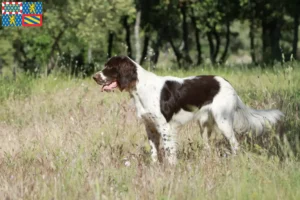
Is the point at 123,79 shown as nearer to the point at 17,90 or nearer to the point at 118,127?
the point at 118,127

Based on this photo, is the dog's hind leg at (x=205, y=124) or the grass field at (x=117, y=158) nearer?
the grass field at (x=117, y=158)

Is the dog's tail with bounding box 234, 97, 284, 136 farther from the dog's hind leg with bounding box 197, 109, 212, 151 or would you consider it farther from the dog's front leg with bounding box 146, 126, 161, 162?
the dog's front leg with bounding box 146, 126, 161, 162

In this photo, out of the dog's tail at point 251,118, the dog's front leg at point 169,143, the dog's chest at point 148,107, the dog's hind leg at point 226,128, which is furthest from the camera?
the dog's tail at point 251,118

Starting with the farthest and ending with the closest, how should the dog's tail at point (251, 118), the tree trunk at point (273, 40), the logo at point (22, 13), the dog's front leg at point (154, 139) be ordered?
the tree trunk at point (273, 40) → the logo at point (22, 13) → the dog's tail at point (251, 118) → the dog's front leg at point (154, 139)

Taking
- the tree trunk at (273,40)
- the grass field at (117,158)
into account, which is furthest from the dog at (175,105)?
the tree trunk at (273,40)

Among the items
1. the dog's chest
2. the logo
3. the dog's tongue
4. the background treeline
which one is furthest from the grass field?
the logo

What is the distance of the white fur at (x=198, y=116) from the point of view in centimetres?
677

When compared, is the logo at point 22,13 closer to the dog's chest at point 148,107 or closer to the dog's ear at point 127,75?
the dog's ear at point 127,75

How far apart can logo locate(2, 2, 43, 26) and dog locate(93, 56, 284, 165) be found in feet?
48.0

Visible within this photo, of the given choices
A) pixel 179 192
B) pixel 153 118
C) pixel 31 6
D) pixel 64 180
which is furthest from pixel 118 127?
pixel 31 6

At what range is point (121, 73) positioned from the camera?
6840 millimetres

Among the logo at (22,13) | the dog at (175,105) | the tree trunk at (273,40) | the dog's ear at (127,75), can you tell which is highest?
the dog's ear at (127,75)

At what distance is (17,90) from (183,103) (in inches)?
246

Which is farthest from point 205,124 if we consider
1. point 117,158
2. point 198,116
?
point 117,158
